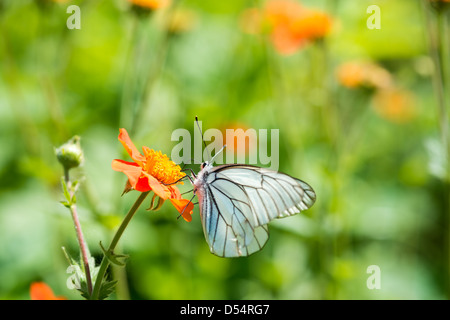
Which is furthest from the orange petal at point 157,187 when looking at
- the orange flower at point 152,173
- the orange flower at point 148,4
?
the orange flower at point 148,4

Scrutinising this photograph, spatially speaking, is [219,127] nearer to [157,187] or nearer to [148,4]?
[148,4]

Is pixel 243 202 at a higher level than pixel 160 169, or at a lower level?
lower

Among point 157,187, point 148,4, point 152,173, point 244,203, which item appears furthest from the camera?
point 148,4

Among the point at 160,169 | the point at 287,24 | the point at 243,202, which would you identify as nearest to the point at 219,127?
the point at 287,24

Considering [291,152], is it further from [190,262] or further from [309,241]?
[190,262]

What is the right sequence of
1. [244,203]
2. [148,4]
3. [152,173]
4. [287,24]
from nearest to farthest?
[152,173], [244,203], [148,4], [287,24]
